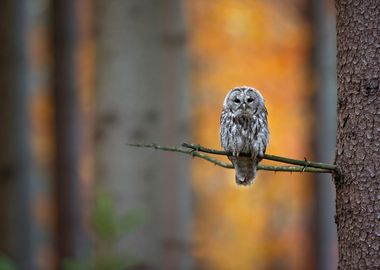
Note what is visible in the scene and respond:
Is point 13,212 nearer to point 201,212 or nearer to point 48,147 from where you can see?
point 48,147

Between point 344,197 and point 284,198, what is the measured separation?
16.1m

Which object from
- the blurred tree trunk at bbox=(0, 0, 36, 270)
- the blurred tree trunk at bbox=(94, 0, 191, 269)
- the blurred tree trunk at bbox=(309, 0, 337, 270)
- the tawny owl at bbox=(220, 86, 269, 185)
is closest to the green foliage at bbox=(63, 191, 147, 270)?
the blurred tree trunk at bbox=(94, 0, 191, 269)

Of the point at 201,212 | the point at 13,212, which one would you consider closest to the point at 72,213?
the point at 13,212

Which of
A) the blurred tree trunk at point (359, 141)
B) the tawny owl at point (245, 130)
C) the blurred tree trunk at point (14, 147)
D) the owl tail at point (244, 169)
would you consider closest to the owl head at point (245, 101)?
the tawny owl at point (245, 130)

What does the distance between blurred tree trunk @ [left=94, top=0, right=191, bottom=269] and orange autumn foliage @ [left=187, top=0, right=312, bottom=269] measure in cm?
617

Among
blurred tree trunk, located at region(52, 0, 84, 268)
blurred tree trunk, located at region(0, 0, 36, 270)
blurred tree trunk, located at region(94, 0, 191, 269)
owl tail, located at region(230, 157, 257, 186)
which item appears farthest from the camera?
blurred tree trunk, located at region(52, 0, 84, 268)

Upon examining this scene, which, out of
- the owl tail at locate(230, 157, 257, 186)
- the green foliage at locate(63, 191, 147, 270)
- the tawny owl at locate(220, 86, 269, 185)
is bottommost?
the green foliage at locate(63, 191, 147, 270)

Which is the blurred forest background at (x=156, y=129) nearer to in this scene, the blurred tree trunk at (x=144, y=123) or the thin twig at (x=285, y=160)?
the blurred tree trunk at (x=144, y=123)

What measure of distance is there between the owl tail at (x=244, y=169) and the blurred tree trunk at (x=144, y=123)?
13.0 feet

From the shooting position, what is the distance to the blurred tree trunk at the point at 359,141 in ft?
10.6

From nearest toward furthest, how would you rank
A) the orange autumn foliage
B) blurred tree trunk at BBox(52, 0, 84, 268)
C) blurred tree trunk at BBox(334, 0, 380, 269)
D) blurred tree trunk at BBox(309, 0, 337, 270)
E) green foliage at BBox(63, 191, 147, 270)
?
blurred tree trunk at BBox(334, 0, 380, 269), green foliage at BBox(63, 191, 147, 270), blurred tree trunk at BBox(52, 0, 84, 268), blurred tree trunk at BBox(309, 0, 337, 270), the orange autumn foliage

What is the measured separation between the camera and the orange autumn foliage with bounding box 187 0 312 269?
1541cm

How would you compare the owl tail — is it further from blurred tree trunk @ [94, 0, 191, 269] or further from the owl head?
blurred tree trunk @ [94, 0, 191, 269]

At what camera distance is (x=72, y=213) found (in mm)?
11914
